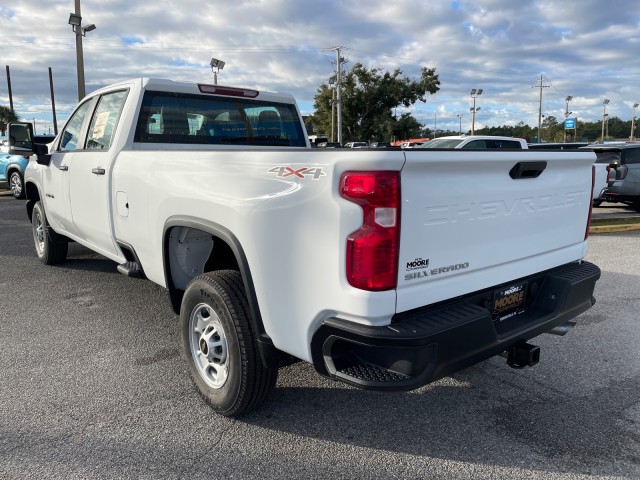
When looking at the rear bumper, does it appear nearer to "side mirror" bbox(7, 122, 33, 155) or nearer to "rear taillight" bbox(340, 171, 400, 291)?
"rear taillight" bbox(340, 171, 400, 291)

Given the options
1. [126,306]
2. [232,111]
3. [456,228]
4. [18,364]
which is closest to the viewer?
[456,228]

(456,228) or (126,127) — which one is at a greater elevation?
(126,127)

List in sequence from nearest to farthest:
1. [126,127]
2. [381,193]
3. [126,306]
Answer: [381,193], [126,127], [126,306]

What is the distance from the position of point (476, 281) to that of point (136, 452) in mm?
1966

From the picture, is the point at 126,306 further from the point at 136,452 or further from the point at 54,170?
the point at 136,452

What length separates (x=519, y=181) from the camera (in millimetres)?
2752

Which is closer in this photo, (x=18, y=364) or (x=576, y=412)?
(x=576, y=412)

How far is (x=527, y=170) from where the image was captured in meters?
2.75

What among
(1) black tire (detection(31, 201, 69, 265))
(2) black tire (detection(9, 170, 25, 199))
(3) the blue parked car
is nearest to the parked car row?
(1) black tire (detection(31, 201, 69, 265))

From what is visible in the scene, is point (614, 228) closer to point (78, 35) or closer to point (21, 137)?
point (21, 137)

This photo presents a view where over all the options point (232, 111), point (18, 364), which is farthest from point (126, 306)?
point (232, 111)

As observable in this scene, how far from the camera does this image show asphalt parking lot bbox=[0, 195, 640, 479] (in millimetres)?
2629

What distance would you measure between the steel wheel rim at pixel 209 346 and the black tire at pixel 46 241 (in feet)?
12.7

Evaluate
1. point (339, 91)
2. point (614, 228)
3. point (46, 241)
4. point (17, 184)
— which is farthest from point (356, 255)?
point (339, 91)
